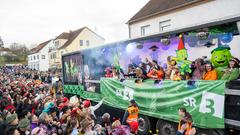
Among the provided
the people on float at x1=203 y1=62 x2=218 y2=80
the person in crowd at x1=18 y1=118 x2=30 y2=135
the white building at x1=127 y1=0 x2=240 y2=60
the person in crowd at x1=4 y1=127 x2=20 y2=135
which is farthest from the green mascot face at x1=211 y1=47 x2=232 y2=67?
the person in crowd at x1=4 y1=127 x2=20 y2=135

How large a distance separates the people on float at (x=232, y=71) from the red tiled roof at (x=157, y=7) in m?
13.3

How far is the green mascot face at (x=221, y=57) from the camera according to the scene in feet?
21.8

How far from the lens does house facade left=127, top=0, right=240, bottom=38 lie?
16534 millimetres

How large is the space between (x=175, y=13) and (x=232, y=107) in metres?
15.9

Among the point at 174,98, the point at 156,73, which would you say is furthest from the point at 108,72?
the point at 174,98

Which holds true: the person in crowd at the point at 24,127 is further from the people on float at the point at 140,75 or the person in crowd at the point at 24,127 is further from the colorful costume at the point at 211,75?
the colorful costume at the point at 211,75

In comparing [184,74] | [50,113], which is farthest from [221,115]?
[50,113]

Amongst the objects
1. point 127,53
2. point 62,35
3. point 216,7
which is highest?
point 62,35

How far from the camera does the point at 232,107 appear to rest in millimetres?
5480

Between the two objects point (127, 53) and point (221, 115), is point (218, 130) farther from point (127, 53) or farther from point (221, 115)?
point (127, 53)

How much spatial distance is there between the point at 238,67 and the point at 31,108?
6492mm

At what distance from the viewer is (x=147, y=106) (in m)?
8.03

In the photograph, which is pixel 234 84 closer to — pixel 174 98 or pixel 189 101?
pixel 189 101

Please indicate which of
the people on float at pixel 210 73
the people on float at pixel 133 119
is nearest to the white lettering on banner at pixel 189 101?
the people on float at pixel 210 73
